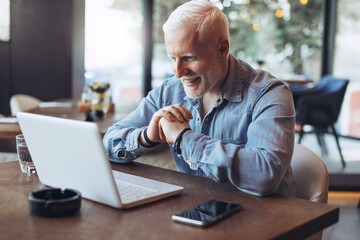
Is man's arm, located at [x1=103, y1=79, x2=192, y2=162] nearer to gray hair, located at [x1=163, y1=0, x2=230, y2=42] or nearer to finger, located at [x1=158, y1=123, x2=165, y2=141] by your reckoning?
finger, located at [x1=158, y1=123, x2=165, y2=141]

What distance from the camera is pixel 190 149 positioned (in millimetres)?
1355

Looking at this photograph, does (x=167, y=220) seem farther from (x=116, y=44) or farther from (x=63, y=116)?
(x=116, y=44)

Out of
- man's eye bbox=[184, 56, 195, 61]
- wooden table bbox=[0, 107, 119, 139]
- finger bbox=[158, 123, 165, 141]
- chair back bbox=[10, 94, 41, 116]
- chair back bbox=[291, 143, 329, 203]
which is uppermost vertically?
man's eye bbox=[184, 56, 195, 61]

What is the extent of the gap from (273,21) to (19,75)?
423cm

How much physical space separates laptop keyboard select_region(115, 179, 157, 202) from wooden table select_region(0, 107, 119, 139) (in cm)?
110

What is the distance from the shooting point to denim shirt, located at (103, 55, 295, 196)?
1.29 metres

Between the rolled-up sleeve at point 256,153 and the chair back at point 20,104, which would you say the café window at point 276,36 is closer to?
the chair back at point 20,104

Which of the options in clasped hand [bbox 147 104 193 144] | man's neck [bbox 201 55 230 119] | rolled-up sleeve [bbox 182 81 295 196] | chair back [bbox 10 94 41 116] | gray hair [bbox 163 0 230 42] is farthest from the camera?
chair back [bbox 10 94 41 116]

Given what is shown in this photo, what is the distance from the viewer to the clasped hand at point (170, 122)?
1.43 metres

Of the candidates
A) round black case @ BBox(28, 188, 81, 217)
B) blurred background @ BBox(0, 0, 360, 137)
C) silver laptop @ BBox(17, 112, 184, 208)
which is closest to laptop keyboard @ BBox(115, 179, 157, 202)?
silver laptop @ BBox(17, 112, 184, 208)

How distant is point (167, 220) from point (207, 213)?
0.10m

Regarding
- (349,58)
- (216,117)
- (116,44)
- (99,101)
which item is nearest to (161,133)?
(216,117)

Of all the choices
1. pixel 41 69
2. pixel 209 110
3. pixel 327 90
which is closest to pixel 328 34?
pixel 327 90

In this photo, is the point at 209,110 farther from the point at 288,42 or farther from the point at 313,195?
the point at 288,42
